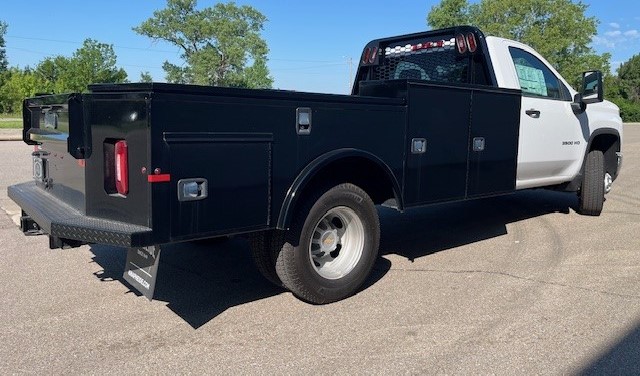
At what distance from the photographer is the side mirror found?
6688mm

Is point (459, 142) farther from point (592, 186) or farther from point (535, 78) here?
point (592, 186)

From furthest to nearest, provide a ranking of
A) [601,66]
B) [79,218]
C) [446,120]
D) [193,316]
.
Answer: [601,66], [446,120], [193,316], [79,218]

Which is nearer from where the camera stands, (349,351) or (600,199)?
(349,351)

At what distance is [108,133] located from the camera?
137 inches

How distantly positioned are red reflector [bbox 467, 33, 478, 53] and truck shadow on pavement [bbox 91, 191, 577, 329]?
2.11 m

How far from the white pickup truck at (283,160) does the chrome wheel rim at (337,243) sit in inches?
0.4

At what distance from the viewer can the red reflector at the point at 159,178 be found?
3.22m

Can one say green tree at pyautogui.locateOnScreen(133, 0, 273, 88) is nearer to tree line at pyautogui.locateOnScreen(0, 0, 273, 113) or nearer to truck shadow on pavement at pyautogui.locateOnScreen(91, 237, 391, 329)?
tree line at pyautogui.locateOnScreen(0, 0, 273, 113)

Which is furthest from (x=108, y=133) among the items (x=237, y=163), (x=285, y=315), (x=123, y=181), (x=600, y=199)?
(x=600, y=199)

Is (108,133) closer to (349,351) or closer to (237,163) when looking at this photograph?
(237,163)

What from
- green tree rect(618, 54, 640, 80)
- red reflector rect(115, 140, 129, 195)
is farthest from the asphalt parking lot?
green tree rect(618, 54, 640, 80)

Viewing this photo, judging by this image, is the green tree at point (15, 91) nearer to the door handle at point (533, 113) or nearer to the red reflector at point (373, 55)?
the red reflector at point (373, 55)

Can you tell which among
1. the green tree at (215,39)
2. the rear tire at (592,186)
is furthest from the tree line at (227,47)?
the rear tire at (592,186)

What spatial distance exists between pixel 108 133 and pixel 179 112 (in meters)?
0.55
